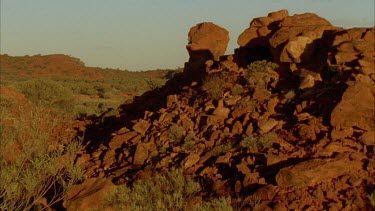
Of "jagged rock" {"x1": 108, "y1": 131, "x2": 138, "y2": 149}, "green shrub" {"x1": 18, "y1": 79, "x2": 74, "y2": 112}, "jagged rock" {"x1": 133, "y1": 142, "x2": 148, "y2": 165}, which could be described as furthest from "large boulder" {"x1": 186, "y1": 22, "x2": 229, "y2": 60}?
"green shrub" {"x1": 18, "y1": 79, "x2": 74, "y2": 112}

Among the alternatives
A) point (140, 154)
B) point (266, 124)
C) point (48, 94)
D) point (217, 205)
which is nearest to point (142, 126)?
point (140, 154)

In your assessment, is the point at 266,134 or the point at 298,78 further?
the point at 298,78

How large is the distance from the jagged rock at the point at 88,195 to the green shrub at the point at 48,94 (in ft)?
44.7

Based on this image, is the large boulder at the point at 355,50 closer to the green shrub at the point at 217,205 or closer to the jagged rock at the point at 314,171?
the jagged rock at the point at 314,171

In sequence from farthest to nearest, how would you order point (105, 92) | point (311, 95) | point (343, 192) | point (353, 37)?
point (105, 92) → point (353, 37) → point (311, 95) → point (343, 192)

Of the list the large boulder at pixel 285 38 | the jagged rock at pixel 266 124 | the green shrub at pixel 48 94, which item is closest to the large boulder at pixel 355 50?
the large boulder at pixel 285 38

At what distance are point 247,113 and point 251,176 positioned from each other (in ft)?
7.70

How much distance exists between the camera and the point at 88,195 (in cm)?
812

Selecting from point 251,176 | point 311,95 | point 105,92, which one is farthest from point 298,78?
point 105,92

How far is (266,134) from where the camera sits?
840cm

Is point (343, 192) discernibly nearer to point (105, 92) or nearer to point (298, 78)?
point (298, 78)

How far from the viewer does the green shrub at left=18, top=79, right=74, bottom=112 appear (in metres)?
22.4

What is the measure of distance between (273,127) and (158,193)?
8.02ft

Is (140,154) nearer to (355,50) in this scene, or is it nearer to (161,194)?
(161,194)
